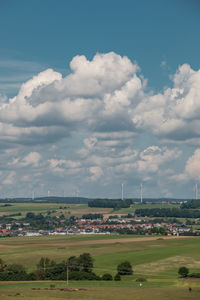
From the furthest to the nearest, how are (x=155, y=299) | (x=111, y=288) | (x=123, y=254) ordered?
(x=123, y=254) → (x=111, y=288) → (x=155, y=299)

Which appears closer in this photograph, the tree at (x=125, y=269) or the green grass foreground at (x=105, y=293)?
the green grass foreground at (x=105, y=293)

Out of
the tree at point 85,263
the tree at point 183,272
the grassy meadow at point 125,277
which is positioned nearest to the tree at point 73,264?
the tree at point 85,263

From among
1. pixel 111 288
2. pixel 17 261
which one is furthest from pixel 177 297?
pixel 17 261

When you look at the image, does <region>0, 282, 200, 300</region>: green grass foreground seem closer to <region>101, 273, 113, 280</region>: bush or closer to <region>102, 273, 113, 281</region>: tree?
<region>102, 273, 113, 281</region>: tree

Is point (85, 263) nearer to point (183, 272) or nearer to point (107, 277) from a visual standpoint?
point (107, 277)

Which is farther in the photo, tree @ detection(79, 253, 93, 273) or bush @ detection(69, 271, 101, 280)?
tree @ detection(79, 253, 93, 273)

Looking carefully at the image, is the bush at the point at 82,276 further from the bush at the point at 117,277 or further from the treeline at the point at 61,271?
the bush at the point at 117,277

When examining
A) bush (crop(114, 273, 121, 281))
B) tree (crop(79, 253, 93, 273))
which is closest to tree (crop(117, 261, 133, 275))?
bush (crop(114, 273, 121, 281))

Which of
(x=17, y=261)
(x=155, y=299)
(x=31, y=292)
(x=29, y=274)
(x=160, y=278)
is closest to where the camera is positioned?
(x=155, y=299)

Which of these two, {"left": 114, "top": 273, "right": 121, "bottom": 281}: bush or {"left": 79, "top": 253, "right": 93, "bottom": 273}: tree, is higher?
{"left": 79, "top": 253, "right": 93, "bottom": 273}: tree

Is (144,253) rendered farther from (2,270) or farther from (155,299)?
(155,299)

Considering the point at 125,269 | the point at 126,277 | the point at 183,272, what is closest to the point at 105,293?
the point at 126,277
